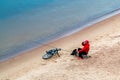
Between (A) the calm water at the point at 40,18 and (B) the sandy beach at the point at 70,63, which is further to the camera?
(A) the calm water at the point at 40,18

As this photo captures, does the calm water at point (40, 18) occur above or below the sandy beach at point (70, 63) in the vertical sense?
above

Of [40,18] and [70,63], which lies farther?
[40,18]

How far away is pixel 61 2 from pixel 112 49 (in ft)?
38.6

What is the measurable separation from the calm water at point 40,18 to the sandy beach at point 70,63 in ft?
3.46

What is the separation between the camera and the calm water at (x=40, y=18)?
56.8ft

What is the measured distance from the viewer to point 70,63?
13109 millimetres

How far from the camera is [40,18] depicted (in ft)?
69.4

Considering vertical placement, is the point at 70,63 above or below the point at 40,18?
below

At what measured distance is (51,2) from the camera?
2520 cm

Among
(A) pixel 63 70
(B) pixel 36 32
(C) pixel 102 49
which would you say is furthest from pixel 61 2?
(A) pixel 63 70

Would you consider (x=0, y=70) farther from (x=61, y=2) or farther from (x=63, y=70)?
(x=61, y=2)

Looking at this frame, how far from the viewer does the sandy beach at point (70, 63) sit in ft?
39.5

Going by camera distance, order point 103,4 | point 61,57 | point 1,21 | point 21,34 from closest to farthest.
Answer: point 61,57 → point 21,34 → point 1,21 → point 103,4

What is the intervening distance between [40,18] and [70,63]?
854 cm
